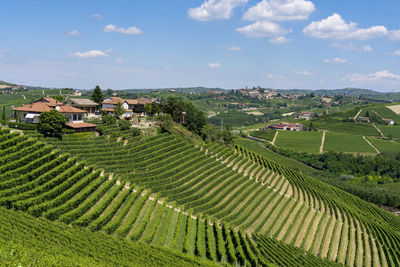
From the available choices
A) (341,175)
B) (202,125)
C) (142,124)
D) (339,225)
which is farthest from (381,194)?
(142,124)

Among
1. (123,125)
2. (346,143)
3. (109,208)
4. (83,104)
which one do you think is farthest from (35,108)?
(346,143)

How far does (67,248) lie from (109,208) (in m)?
7.42

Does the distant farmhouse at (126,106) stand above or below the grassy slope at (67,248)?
above

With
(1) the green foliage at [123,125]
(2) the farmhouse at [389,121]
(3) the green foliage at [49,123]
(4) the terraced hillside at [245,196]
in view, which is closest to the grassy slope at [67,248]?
(4) the terraced hillside at [245,196]

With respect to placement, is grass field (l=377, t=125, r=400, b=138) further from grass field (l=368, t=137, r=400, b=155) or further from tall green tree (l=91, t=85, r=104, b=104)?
tall green tree (l=91, t=85, r=104, b=104)

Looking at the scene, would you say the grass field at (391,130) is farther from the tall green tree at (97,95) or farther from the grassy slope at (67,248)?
the grassy slope at (67,248)

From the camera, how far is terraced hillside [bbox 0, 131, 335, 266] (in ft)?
79.5

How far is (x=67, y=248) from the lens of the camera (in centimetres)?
1981

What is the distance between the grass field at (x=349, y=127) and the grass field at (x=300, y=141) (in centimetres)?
1508

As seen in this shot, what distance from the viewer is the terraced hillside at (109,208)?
79.5 feet

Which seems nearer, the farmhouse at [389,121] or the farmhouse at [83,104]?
the farmhouse at [83,104]

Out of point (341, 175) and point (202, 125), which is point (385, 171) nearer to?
point (341, 175)

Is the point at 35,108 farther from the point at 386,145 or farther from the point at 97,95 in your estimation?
the point at 386,145

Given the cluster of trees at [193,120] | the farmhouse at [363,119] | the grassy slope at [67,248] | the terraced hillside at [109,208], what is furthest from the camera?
the farmhouse at [363,119]
